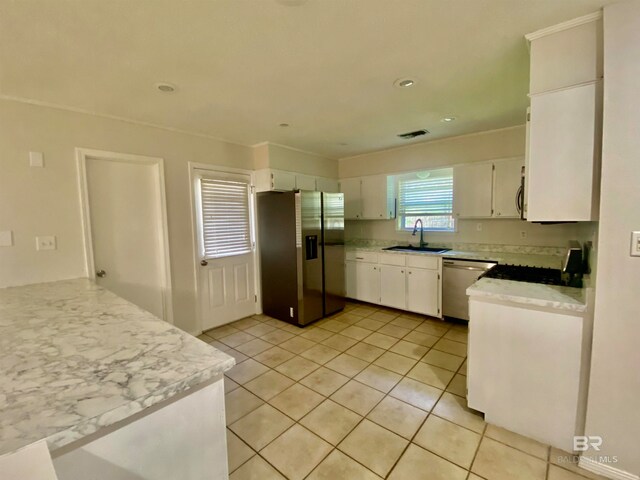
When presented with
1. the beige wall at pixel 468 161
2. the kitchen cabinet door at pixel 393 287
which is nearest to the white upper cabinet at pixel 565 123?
the beige wall at pixel 468 161

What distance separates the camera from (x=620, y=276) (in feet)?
4.68

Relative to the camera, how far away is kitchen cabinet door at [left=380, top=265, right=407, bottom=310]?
3922 millimetres

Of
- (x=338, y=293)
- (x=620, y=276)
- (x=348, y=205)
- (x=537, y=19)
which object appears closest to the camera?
(x=620, y=276)

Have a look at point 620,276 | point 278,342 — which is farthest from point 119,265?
point 620,276

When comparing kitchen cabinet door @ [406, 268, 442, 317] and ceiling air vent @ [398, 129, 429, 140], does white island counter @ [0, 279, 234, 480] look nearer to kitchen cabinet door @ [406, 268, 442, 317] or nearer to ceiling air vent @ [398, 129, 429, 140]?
kitchen cabinet door @ [406, 268, 442, 317]

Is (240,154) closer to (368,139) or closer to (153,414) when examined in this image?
(368,139)

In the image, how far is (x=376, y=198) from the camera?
4.54m

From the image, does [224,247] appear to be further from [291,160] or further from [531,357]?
[531,357]

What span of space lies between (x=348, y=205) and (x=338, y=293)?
1.59 m

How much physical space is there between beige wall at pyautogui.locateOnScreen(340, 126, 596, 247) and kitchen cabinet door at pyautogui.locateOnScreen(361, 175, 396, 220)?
178 mm

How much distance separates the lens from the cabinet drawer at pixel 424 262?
3.61 meters

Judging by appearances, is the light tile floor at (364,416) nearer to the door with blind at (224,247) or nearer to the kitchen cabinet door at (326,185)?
the door with blind at (224,247)

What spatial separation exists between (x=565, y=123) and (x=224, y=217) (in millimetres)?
3390

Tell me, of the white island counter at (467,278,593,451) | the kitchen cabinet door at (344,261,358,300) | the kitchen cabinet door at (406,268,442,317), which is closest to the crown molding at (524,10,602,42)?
the white island counter at (467,278,593,451)
